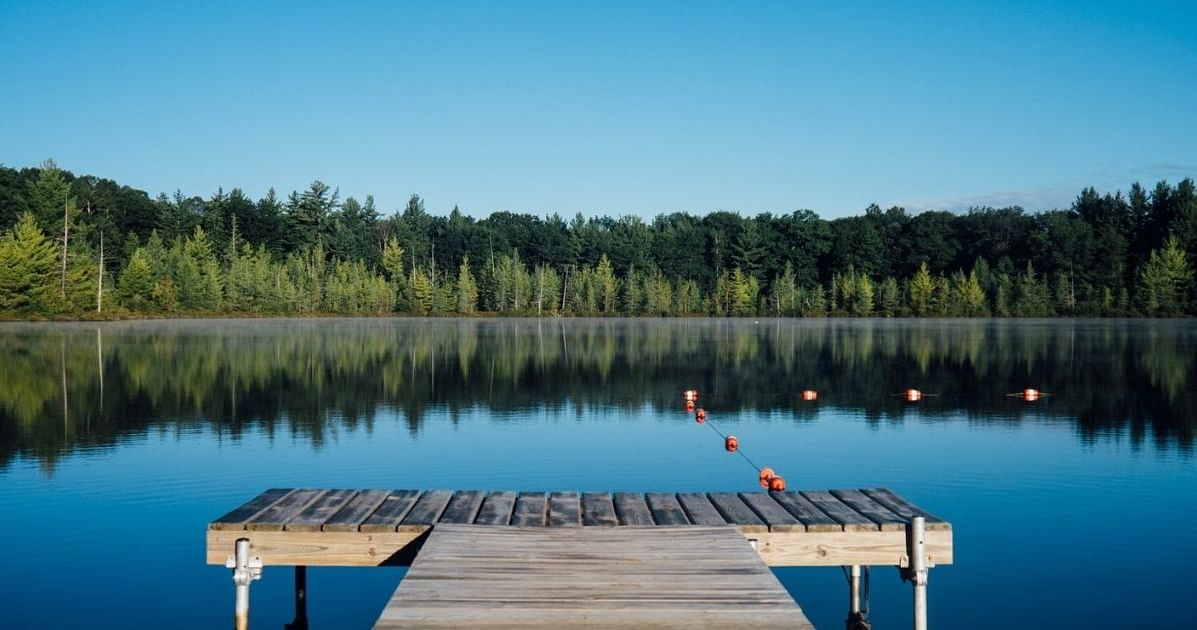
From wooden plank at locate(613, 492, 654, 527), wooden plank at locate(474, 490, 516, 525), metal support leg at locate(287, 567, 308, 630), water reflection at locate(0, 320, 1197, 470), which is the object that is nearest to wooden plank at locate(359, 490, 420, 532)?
wooden plank at locate(474, 490, 516, 525)

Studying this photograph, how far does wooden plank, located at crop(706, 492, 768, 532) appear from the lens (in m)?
8.50

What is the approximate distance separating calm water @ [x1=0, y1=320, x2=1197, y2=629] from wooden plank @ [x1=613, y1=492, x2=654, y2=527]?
2.00m

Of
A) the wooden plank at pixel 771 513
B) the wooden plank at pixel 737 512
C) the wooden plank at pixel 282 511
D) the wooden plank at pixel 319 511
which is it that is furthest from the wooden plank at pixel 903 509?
the wooden plank at pixel 282 511

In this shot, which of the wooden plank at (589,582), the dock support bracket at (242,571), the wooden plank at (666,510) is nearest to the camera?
the wooden plank at (589,582)

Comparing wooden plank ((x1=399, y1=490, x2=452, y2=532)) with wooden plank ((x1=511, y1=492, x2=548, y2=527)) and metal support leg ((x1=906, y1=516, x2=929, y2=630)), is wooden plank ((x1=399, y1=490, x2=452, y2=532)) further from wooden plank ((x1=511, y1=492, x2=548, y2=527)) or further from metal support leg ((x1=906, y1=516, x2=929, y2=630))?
metal support leg ((x1=906, y1=516, x2=929, y2=630))

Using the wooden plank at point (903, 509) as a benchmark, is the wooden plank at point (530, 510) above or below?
above

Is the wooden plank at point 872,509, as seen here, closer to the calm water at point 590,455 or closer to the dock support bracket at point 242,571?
the calm water at point 590,455

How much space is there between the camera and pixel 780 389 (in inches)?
1146

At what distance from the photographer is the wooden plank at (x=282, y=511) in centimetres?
837

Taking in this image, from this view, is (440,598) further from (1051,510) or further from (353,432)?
(353,432)

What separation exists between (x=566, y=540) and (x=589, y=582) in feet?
3.72

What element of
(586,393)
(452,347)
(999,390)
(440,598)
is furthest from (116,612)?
(452,347)

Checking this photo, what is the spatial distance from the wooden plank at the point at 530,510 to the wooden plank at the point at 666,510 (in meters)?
0.94

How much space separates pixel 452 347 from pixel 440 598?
41610 millimetres
